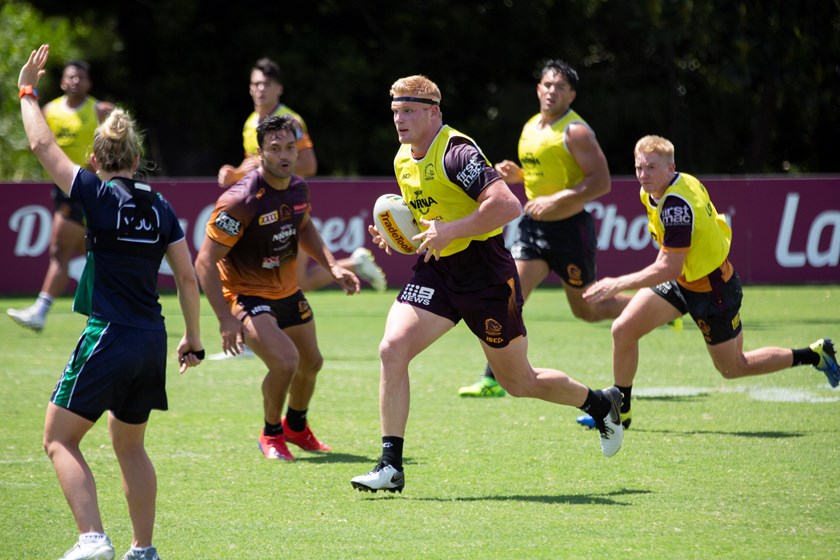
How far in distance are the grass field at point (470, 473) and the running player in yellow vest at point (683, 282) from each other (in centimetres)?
46

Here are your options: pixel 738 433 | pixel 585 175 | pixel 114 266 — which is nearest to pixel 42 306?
pixel 585 175

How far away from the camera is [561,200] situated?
9375mm

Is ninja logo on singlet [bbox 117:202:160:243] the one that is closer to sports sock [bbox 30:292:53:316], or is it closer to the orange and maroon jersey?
the orange and maroon jersey

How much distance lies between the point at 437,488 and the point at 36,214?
12.1 meters

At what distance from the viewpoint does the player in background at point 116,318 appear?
4781 mm

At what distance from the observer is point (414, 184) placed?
6.39 m

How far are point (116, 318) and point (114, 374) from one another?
23cm

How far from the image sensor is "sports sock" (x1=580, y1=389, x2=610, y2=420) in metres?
6.75

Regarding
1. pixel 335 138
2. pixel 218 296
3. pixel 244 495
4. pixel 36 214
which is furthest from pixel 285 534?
pixel 335 138

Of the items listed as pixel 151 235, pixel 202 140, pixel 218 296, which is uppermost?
pixel 151 235

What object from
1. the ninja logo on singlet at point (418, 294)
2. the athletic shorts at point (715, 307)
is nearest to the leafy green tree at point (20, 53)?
the athletic shorts at point (715, 307)

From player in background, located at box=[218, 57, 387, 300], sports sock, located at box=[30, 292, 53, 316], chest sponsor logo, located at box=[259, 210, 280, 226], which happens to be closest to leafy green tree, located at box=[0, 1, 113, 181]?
sports sock, located at box=[30, 292, 53, 316]

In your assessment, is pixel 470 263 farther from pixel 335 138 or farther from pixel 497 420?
pixel 335 138

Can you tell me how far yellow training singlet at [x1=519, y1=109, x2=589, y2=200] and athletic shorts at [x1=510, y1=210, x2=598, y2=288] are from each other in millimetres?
296
